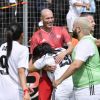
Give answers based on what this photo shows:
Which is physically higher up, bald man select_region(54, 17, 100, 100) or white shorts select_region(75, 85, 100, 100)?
bald man select_region(54, 17, 100, 100)

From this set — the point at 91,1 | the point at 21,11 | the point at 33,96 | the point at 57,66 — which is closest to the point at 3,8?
the point at 21,11

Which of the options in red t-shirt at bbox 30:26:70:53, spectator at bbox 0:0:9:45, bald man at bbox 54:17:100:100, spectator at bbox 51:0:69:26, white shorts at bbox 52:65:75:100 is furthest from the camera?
spectator at bbox 51:0:69:26

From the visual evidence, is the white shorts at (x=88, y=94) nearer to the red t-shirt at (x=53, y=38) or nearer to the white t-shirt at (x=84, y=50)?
→ the white t-shirt at (x=84, y=50)

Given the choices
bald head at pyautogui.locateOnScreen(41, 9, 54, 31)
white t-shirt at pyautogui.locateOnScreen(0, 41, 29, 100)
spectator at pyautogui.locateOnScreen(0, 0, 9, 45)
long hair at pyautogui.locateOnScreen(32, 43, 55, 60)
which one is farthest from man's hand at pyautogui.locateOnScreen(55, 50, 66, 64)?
spectator at pyautogui.locateOnScreen(0, 0, 9, 45)

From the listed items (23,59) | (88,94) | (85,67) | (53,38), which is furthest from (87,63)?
(53,38)

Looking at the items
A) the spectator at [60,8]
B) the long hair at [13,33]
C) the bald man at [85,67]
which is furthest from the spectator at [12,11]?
the bald man at [85,67]

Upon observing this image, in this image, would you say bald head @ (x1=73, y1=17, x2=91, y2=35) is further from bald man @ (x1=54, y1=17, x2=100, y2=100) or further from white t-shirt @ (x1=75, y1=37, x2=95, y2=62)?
white t-shirt @ (x1=75, y1=37, x2=95, y2=62)

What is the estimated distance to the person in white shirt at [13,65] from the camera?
21.2 ft

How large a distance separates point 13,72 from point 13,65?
0.10 m

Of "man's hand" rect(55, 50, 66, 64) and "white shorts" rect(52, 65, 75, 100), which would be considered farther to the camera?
"white shorts" rect(52, 65, 75, 100)

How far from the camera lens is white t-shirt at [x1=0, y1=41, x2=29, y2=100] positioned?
6.47 meters

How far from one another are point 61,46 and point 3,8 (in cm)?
405

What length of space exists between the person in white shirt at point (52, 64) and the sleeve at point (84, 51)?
0.77 m

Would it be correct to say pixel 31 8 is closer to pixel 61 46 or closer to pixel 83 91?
pixel 61 46
